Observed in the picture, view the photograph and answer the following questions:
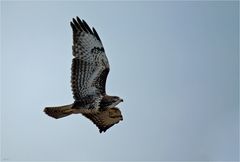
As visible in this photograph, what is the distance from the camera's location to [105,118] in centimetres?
854

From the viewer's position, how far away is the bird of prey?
7.62 m

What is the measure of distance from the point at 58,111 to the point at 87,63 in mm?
1033

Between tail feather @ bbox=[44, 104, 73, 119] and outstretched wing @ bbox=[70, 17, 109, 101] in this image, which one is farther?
outstretched wing @ bbox=[70, 17, 109, 101]

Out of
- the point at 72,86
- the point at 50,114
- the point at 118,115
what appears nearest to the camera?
the point at 50,114

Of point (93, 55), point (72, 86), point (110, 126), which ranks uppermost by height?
point (93, 55)

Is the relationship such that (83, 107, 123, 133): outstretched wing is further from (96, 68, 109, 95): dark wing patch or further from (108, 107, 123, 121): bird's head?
(96, 68, 109, 95): dark wing patch

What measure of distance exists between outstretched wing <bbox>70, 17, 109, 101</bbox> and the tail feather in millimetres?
344

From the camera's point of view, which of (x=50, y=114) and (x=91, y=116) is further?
(x=91, y=116)

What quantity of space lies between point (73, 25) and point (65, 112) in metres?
1.52

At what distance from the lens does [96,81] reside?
7.77m

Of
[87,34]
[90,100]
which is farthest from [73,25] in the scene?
[90,100]

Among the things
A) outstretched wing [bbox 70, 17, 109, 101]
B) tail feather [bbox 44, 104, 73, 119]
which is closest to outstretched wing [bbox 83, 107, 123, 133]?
outstretched wing [bbox 70, 17, 109, 101]

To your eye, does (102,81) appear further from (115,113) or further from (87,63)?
(115,113)

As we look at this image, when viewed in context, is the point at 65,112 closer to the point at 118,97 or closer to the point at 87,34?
the point at 118,97
